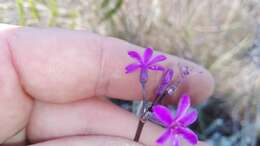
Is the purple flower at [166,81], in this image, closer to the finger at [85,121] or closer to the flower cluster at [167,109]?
the flower cluster at [167,109]

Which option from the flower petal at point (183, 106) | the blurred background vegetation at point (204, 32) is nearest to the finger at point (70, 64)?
the flower petal at point (183, 106)

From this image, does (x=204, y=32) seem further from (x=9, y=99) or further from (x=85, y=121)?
(x=9, y=99)

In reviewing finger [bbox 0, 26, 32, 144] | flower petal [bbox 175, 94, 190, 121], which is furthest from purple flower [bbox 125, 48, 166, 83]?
finger [bbox 0, 26, 32, 144]

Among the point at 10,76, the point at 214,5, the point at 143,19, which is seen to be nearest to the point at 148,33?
the point at 143,19

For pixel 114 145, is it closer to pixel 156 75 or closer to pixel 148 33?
pixel 156 75

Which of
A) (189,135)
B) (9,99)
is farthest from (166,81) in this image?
(9,99)

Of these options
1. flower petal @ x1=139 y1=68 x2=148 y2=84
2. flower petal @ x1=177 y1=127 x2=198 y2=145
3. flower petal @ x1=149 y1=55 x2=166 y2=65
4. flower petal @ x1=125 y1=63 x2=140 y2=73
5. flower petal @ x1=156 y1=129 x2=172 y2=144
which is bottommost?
flower petal @ x1=156 y1=129 x2=172 y2=144

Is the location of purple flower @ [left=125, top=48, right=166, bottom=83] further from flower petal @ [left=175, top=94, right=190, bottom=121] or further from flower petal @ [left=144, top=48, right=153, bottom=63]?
flower petal @ [left=175, top=94, right=190, bottom=121]
